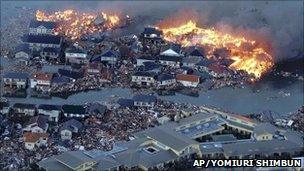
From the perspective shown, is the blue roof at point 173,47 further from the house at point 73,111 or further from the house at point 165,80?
the house at point 73,111

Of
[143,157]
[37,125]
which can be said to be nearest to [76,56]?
[37,125]

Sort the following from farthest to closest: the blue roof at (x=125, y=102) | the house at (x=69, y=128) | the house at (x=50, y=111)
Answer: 1. the blue roof at (x=125, y=102)
2. the house at (x=50, y=111)
3. the house at (x=69, y=128)

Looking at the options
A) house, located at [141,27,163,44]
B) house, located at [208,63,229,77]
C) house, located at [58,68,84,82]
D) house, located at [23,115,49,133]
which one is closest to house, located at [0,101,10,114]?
house, located at [23,115,49,133]

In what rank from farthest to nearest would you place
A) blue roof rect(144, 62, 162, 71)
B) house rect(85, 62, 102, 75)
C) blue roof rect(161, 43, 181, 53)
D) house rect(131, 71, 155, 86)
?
blue roof rect(161, 43, 181, 53) < blue roof rect(144, 62, 162, 71) < house rect(85, 62, 102, 75) < house rect(131, 71, 155, 86)

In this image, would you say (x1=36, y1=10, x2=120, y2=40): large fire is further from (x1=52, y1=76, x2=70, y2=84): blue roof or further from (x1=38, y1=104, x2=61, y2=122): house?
(x1=38, y1=104, x2=61, y2=122): house

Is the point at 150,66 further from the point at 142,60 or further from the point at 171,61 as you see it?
the point at 171,61

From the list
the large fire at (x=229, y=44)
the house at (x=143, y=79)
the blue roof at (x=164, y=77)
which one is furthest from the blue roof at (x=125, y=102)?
the large fire at (x=229, y=44)

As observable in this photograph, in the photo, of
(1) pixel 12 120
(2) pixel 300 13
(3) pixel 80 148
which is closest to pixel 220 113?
(3) pixel 80 148
